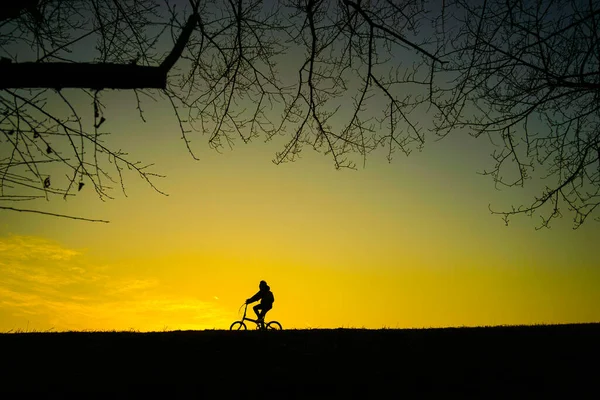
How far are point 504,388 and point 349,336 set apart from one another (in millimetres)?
3707

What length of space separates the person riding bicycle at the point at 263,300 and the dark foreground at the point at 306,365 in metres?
4.69

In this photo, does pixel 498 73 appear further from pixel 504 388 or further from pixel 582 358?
pixel 582 358

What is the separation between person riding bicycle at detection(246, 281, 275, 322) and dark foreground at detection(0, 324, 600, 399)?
185 inches

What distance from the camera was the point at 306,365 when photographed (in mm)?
7254

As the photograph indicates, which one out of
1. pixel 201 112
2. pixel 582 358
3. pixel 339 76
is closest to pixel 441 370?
pixel 582 358

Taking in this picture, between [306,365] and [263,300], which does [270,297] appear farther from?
[306,365]

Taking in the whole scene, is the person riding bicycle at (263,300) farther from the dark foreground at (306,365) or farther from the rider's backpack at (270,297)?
the dark foreground at (306,365)

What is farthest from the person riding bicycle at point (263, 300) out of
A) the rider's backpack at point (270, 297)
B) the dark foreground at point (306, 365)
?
the dark foreground at point (306, 365)

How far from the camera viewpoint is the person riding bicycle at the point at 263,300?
14.4 metres

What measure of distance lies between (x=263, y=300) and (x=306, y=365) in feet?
24.4

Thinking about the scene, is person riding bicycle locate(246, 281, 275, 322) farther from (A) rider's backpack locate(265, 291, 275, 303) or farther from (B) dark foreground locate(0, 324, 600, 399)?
(B) dark foreground locate(0, 324, 600, 399)

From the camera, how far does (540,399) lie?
19.1ft

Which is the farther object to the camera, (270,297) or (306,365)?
(270,297)

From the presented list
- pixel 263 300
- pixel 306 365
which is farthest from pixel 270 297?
pixel 306 365
